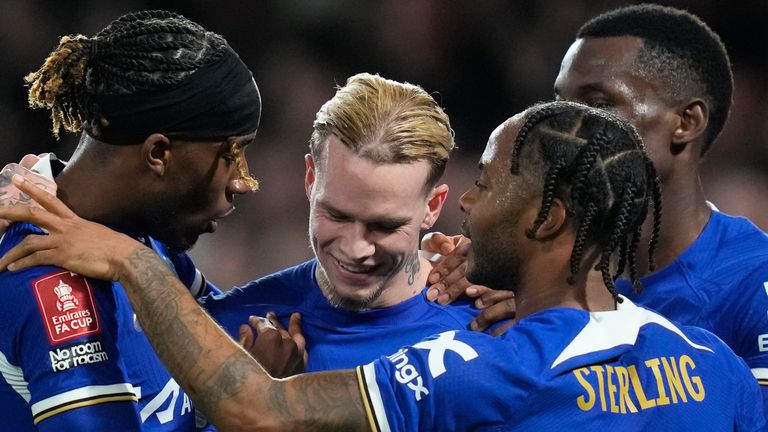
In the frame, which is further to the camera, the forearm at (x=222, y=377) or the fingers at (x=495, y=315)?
the fingers at (x=495, y=315)

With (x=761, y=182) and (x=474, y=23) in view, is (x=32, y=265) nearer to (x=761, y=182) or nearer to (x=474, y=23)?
(x=474, y=23)

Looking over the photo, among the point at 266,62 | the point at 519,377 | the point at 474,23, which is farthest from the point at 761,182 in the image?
the point at 519,377

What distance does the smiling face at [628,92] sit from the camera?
3.81 metres

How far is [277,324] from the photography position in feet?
11.8

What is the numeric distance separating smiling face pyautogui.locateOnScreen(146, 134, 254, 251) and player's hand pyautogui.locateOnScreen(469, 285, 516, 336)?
93cm

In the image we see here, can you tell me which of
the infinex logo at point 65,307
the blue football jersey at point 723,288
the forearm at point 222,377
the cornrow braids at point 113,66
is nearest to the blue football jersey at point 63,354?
the infinex logo at point 65,307

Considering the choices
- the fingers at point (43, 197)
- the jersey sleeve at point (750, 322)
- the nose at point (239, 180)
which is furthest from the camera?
the jersey sleeve at point (750, 322)

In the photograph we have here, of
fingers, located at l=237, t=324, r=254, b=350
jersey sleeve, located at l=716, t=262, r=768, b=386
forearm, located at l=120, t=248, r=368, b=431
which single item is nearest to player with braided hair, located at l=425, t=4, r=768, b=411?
jersey sleeve, located at l=716, t=262, r=768, b=386

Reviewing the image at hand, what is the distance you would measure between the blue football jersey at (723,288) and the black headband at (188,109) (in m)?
1.55

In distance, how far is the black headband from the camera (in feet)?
9.83

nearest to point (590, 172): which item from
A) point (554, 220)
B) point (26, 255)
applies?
point (554, 220)

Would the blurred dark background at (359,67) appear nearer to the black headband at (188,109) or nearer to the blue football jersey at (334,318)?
the blue football jersey at (334,318)

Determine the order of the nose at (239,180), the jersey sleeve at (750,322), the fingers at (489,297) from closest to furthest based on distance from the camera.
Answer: the nose at (239,180) < the jersey sleeve at (750,322) < the fingers at (489,297)

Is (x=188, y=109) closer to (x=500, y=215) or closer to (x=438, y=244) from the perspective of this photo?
(x=500, y=215)
